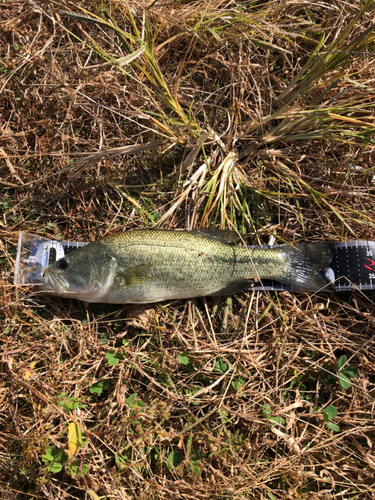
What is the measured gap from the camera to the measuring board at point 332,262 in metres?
3.42

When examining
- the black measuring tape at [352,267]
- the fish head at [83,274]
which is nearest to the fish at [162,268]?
the fish head at [83,274]

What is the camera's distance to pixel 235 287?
3326 mm

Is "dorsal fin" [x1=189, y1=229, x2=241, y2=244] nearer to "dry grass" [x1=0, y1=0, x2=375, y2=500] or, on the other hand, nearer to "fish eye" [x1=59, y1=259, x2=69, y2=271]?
→ "dry grass" [x1=0, y1=0, x2=375, y2=500]

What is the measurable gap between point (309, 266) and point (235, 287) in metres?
Answer: 0.81

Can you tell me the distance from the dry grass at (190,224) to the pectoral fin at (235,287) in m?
0.23

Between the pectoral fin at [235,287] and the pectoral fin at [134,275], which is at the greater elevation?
the pectoral fin at [134,275]

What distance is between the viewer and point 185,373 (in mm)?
3398

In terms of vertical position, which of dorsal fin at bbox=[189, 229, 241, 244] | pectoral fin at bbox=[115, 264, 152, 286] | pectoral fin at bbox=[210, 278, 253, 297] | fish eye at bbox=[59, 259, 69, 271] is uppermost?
dorsal fin at bbox=[189, 229, 241, 244]

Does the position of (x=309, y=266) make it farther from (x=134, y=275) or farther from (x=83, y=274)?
(x=83, y=274)

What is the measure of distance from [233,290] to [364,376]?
1653 mm

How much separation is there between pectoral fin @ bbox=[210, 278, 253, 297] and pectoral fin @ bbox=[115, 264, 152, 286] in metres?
0.71

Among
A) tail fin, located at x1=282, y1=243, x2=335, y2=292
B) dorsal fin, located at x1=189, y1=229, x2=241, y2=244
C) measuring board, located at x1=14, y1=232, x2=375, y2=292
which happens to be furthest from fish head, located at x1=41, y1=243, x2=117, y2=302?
tail fin, located at x1=282, y1=243, x2=335, y2=292

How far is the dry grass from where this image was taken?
3.13 m

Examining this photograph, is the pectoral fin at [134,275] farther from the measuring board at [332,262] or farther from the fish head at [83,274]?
the measuring board at [332,262]
